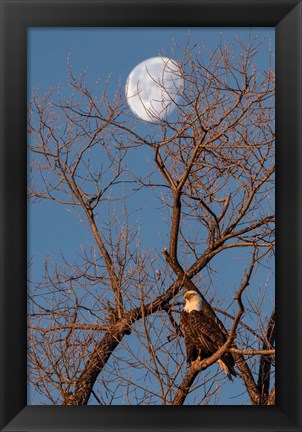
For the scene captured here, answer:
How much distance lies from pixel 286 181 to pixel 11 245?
794 millimetres

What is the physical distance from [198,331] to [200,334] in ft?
0.09

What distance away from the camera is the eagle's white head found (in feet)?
12.2

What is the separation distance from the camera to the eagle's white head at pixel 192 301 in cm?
371

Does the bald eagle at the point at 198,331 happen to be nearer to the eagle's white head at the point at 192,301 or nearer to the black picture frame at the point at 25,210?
the eagle's white head at the point at 192,301

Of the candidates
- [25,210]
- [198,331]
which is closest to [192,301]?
[198,331]

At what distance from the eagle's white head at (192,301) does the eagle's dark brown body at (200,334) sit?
21 mm

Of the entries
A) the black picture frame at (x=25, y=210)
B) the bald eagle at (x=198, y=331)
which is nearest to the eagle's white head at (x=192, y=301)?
the bald eagle at (x=198, y=331)

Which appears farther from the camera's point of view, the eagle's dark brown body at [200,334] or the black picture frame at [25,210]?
the eagle's dark brown body at [200,334]

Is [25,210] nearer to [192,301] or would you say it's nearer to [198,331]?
[192,301]

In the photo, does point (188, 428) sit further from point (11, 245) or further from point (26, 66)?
point (26, 66)

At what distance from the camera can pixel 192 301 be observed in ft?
12.3

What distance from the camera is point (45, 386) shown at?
3.66 metres

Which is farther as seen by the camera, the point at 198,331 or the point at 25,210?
the point at 198,331

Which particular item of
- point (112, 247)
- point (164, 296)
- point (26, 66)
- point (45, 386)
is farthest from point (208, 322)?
point (26, 66)
